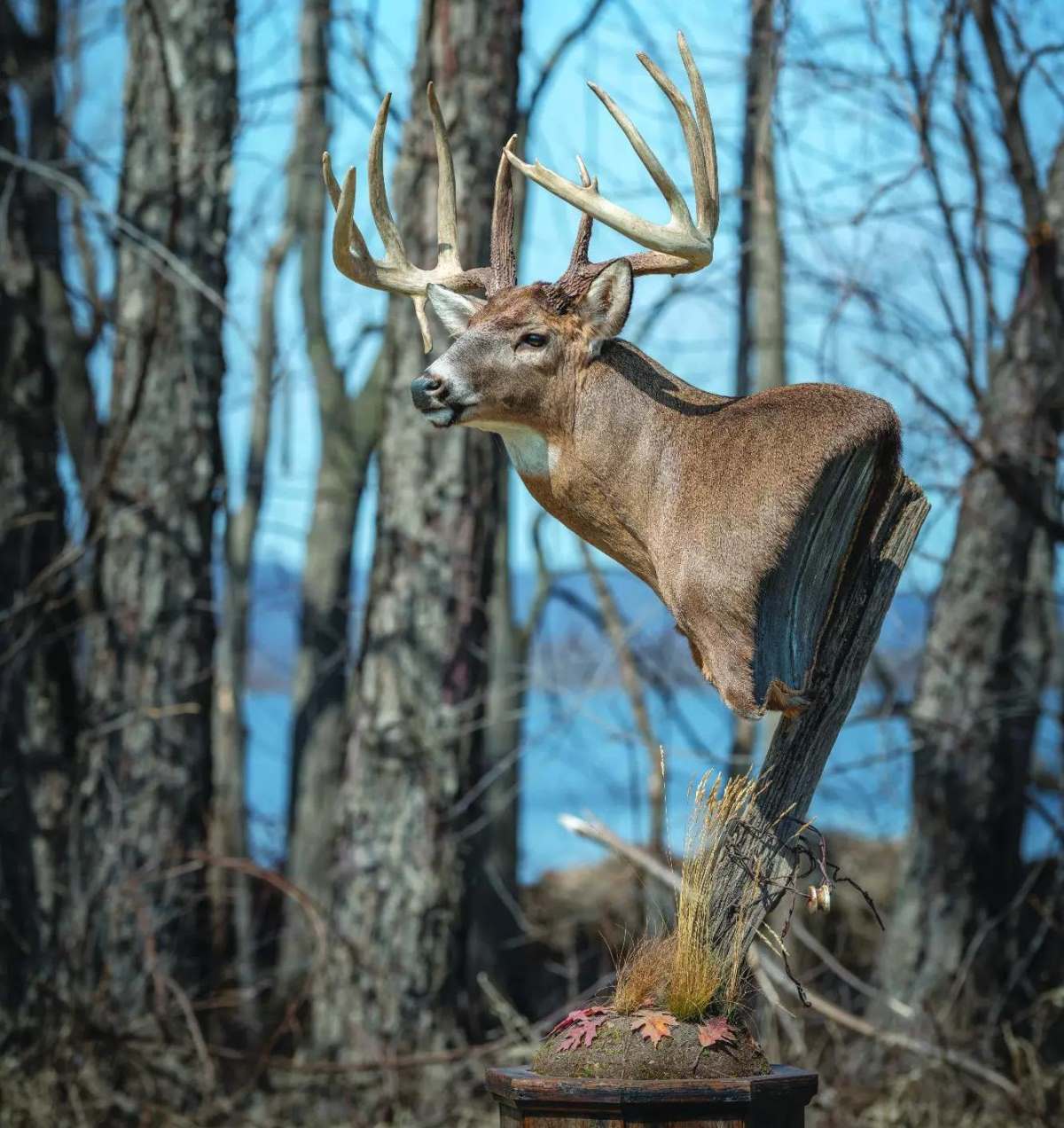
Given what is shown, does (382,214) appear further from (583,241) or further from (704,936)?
(704,936)

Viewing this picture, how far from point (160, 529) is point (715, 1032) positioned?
463cm

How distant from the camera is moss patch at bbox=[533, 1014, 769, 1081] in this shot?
3.16 meters

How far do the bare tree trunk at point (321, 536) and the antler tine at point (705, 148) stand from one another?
715 cm

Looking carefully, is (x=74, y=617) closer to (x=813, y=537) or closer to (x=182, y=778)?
(x=182, y=778)

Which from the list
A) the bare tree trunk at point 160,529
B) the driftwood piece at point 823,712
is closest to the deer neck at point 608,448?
the driftwood piece at point 823,712

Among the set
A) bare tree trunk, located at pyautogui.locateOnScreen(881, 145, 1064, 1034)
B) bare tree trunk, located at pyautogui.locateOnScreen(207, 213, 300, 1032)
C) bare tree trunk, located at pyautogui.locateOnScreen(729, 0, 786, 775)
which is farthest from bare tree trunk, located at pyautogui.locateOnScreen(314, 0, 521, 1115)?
bare tree trunk, located at pyautogui.locateOnScreen(207, 213, 300, 1032)

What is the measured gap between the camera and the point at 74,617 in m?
7.33

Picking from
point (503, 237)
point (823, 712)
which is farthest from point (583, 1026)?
point (503, 237)

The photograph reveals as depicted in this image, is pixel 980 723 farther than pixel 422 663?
Yes

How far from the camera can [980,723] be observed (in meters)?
7.27

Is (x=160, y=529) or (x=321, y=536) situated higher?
(x=160, y=529)

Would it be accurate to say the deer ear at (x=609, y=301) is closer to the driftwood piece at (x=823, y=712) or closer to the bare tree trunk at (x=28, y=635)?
the driftwood piece at (x=823, y=712)

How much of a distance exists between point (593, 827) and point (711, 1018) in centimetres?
245

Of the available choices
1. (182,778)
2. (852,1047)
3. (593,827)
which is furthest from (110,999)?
(852,1047)
